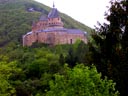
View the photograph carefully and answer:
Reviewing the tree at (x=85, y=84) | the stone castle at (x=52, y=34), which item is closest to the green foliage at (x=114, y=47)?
the tree at (x=85, y=84)

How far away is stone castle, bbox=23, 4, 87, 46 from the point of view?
15200 cm

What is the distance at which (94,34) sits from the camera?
2156 centimetres

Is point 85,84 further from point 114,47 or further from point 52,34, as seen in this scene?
point 52,34

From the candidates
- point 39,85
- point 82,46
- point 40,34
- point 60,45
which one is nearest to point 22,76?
point 39,85

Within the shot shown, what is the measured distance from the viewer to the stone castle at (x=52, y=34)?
15200 centimetres

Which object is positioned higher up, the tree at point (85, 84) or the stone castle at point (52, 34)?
the tree at point (85, 84)

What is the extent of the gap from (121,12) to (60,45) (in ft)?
405

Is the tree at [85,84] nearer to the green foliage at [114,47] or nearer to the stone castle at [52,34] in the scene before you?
the green foliage at [114,47]

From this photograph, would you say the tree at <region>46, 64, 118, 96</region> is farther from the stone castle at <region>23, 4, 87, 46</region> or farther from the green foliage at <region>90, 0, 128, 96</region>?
the stone castle at <region>23, 4, 87, 46</region>

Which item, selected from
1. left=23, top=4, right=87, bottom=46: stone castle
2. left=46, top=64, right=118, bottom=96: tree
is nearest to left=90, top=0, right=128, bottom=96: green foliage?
left=46, top=64, right=118, bottom=96: tree

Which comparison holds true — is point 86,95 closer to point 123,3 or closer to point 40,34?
point 123,3

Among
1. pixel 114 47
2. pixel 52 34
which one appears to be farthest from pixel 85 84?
pixel 52 34

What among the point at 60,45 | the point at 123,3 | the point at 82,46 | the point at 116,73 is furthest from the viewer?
the point at 60,45

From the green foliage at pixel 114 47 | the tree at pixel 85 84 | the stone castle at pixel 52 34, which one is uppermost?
the green foliage at pixel 114 47
